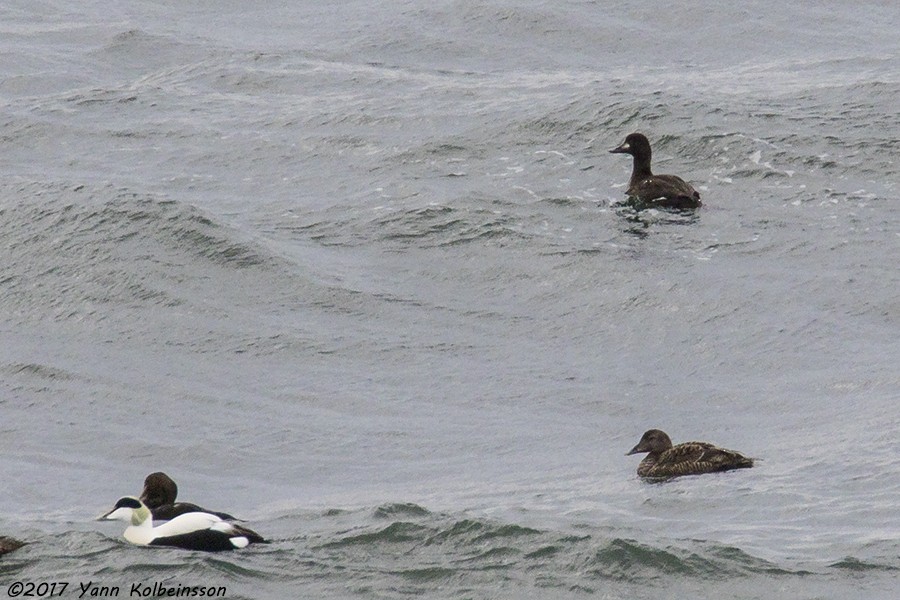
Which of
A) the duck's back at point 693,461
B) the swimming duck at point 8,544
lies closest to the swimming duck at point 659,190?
the duck's back at point 693,461

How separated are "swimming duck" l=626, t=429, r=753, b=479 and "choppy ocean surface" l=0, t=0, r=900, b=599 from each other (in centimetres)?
16

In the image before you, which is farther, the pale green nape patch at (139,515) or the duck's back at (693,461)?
the duck's back at (693,461)

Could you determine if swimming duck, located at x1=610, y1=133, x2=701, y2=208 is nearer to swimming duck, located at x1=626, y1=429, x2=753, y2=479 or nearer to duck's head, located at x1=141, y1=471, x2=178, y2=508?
swimming duck, located at x1=626, y1=429, x2=753, y2=479

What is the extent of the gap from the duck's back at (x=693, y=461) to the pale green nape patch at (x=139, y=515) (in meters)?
4.27

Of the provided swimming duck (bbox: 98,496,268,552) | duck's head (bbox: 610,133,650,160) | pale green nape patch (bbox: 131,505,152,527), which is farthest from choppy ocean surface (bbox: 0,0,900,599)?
duck's head (bbox: 610,133,650,160)

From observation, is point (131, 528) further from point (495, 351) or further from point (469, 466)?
point (495, 351)

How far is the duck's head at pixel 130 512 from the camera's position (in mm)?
12812

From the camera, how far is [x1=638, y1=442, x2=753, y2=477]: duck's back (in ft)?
48.8

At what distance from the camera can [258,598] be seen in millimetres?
11578

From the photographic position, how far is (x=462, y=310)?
20406 mm

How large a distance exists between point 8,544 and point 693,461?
5512 millimetres

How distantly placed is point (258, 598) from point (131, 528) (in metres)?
1.69

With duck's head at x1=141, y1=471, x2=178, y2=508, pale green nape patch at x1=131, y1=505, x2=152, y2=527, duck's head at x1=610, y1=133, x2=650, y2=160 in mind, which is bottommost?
duck's head at x1=141, y1=471, x2=178, y2=508

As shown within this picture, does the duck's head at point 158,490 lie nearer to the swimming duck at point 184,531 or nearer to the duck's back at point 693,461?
the swimming duck at point 184,531
